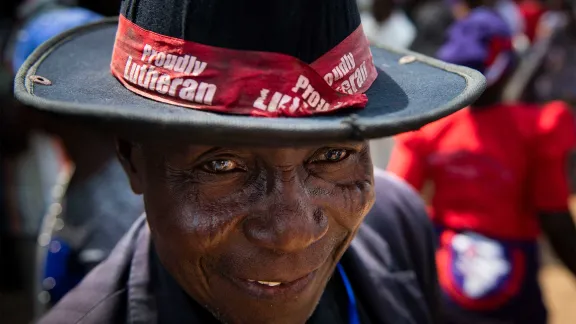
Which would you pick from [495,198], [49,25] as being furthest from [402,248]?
[49,25]

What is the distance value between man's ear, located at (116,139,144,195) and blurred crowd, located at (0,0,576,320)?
149mm

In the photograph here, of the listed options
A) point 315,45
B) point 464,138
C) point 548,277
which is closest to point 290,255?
point 315,45

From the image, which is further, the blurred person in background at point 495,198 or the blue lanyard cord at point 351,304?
the blurred person in background at point 495,198

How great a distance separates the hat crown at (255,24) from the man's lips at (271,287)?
437 mm

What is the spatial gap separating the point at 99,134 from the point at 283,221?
1.77 m

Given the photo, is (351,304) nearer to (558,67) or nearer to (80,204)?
(80,204)

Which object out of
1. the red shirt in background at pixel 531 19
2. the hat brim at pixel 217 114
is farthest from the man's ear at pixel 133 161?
the red shirt in background at pixel 531 19

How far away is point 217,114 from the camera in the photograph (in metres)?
1.36

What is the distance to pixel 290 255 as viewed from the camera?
1468mm

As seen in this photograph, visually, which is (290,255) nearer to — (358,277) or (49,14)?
(358,277)

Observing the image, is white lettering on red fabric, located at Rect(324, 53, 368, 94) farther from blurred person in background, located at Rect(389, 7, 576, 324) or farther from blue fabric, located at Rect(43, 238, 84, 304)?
blurred person in background, located at Rect(389, 7, 576, 324)

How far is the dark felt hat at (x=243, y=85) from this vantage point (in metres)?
1.26

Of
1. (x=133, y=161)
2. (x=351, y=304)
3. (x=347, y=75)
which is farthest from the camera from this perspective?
(x=351, y=304)

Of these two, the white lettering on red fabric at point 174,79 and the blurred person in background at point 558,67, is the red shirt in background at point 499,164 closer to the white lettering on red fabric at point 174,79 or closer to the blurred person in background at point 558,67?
the white lettering on red fabric at point 174,79
